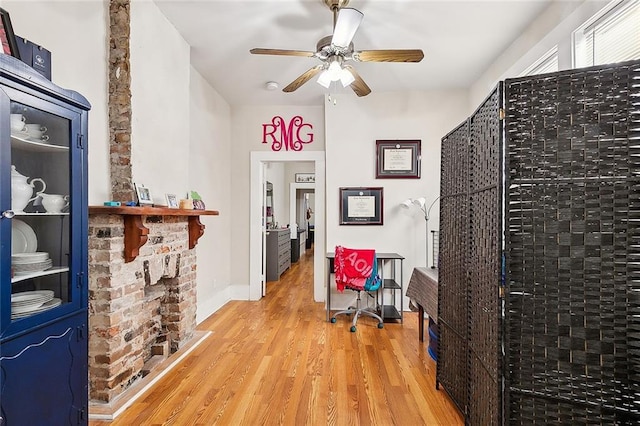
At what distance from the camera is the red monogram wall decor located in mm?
4777

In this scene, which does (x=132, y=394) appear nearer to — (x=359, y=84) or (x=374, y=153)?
(x=359, y=84)

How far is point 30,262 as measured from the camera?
4.81 feet

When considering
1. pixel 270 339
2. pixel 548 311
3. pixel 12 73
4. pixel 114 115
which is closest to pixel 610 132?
pixel 548 311

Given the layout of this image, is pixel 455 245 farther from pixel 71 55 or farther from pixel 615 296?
pixel 71 55

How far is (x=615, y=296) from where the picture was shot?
4.46ft

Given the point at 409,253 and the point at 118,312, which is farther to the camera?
the point at 409,253

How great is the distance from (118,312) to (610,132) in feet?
9.25

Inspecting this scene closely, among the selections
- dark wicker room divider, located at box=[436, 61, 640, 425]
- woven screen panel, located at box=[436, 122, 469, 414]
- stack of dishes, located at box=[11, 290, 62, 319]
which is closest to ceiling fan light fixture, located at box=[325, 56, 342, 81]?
woven screen panel, located at box=[436, 122, 469, 414]

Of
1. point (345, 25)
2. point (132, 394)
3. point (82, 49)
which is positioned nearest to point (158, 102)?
point (82, 49)

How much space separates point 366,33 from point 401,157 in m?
1.81

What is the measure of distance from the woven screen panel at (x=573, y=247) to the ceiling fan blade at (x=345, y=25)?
105 centimetres

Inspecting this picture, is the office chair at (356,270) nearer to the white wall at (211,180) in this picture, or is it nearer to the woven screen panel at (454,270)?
the woven screen panel at (454,270)

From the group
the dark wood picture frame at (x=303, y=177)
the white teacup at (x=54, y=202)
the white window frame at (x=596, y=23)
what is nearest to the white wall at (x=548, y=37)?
the white window frame at (x=596, y=23)

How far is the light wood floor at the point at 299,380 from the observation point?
6.72 ft
